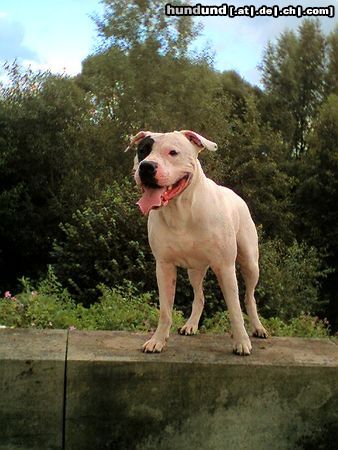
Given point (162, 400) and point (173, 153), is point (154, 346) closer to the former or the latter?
point (162, 400)

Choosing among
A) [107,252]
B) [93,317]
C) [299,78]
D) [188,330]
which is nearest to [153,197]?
[188,330]

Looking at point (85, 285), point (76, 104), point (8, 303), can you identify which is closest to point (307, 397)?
point (8, 303)

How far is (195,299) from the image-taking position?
478cm

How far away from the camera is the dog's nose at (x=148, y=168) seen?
→ 3504 millimetres

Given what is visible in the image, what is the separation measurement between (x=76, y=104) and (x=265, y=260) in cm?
1095

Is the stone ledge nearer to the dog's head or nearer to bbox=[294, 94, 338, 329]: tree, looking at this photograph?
the dog's head

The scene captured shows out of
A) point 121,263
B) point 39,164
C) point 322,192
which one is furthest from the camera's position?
point 322,192

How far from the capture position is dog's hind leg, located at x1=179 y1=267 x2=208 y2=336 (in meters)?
4.67

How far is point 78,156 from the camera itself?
805 inches

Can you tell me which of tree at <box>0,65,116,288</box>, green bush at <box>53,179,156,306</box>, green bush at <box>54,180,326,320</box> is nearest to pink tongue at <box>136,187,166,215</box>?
green bush at <box>54,180,326,320</box>

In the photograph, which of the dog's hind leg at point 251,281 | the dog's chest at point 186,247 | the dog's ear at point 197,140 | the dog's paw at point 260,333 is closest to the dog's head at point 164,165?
the dog's ear at point 197,140

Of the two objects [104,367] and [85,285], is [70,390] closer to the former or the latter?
[104,367]

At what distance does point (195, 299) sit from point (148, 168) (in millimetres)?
1585

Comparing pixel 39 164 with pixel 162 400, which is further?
pixel 39 164
